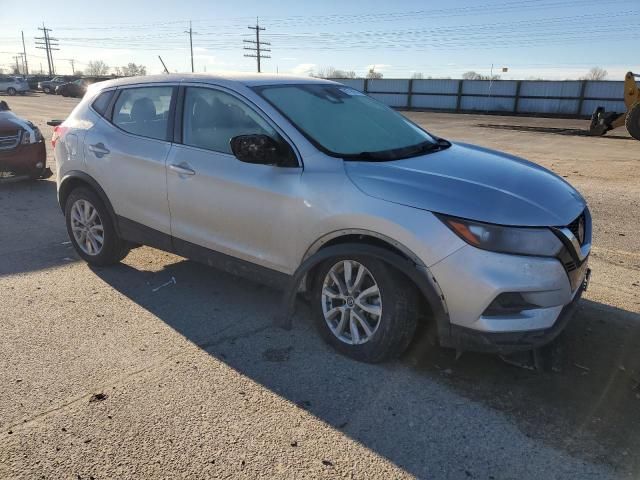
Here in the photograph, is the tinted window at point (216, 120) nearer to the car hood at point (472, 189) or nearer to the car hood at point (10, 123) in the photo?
the car hood at point (472, 189)

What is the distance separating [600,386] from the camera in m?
3.08

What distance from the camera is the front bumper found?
2.78 meters

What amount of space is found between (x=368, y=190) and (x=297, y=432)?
139 centimetres

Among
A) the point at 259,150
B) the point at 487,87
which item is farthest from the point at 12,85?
the point at 259,150

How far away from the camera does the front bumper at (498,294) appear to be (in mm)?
2779

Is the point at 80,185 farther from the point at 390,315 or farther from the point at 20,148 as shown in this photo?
the point at 20,148

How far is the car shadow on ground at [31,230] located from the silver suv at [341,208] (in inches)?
35.1

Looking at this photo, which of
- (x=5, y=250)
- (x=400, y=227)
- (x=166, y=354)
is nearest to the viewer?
(x=400, y=227)

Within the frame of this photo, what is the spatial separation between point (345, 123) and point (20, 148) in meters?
6.96

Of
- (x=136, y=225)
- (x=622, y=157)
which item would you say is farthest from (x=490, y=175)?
(x=622, y=157)

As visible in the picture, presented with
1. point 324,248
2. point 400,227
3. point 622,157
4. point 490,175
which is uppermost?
point 490,175

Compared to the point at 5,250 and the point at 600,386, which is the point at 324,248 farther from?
the point at 5,250

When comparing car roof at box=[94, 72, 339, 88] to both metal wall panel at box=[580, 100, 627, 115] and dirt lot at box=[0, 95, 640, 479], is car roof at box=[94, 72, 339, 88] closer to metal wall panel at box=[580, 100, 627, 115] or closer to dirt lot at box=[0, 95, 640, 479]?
dirt lot at box=[0, 95, 640, 479]

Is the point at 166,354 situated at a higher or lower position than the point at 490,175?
lower
